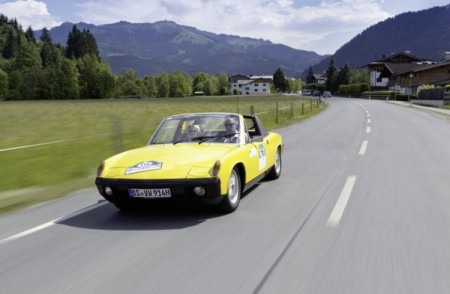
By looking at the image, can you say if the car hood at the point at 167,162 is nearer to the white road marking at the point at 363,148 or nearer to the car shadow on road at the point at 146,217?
the car shadow on road at the point at 146,217

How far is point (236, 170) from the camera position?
19.5 ft

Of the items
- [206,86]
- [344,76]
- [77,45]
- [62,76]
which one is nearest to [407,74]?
[344,76]

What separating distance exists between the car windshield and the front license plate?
56.9 inches

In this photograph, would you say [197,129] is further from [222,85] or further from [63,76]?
[222,85]

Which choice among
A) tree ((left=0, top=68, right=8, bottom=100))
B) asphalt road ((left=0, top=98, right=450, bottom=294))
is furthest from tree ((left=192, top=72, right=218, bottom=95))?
asphalt road ((left=0, top=98, right=450, bottom=294))

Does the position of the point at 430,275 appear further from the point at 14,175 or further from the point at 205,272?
the point at 14,175

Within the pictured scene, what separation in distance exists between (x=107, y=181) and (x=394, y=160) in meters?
7.04

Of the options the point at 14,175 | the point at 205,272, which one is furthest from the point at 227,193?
the point at 14,175

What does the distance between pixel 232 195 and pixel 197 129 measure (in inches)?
54.5

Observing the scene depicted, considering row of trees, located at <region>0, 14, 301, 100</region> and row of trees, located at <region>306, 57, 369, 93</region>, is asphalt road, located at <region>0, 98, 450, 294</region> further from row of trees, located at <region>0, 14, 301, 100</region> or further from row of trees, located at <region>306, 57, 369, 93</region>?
row of trees, located at <region>0, 14, 301, 100</region>

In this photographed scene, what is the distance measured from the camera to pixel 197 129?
21.8 ft

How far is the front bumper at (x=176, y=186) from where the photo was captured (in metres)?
5.05

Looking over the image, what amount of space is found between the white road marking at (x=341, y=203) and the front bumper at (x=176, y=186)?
136cm

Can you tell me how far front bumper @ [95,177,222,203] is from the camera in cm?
505
